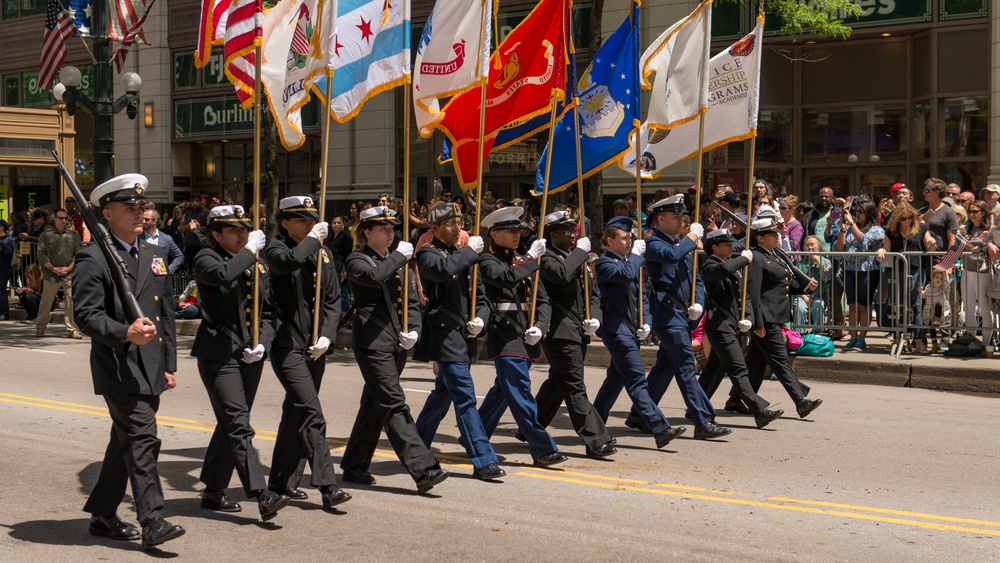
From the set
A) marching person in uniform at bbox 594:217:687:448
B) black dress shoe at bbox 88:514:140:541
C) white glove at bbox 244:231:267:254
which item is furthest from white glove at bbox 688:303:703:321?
black dress shoe at bbox 88:514:140:541

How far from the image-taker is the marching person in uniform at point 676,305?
10.2 meters

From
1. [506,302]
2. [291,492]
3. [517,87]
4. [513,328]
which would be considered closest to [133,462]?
[291,492]

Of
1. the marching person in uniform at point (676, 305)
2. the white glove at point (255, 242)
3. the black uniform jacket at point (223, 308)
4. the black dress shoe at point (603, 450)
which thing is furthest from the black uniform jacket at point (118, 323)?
the marching person in uniform at point (676, 305)

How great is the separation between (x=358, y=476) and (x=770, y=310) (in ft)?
15.4

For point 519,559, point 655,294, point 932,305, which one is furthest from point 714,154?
point 519,559

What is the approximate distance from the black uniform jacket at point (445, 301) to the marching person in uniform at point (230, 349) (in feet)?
4.05

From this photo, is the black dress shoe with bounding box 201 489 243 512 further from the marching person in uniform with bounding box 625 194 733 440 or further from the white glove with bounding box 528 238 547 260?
the marching person in uniform with bounding box 625 194 733 440

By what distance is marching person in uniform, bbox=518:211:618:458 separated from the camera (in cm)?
921

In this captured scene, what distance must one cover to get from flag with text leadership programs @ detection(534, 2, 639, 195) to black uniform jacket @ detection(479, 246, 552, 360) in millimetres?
2283

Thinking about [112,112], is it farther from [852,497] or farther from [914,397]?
[852,497]

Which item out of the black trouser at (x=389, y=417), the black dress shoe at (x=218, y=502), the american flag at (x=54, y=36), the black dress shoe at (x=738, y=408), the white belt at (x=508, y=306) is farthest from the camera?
the american flag at (x=54, y=36)

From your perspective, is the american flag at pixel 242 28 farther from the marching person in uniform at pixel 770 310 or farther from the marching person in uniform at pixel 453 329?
the marching person in uniform at pixel 770 310

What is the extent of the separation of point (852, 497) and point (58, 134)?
79.0 ft

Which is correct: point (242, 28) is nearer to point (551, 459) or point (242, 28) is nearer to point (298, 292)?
point (298, 292)
